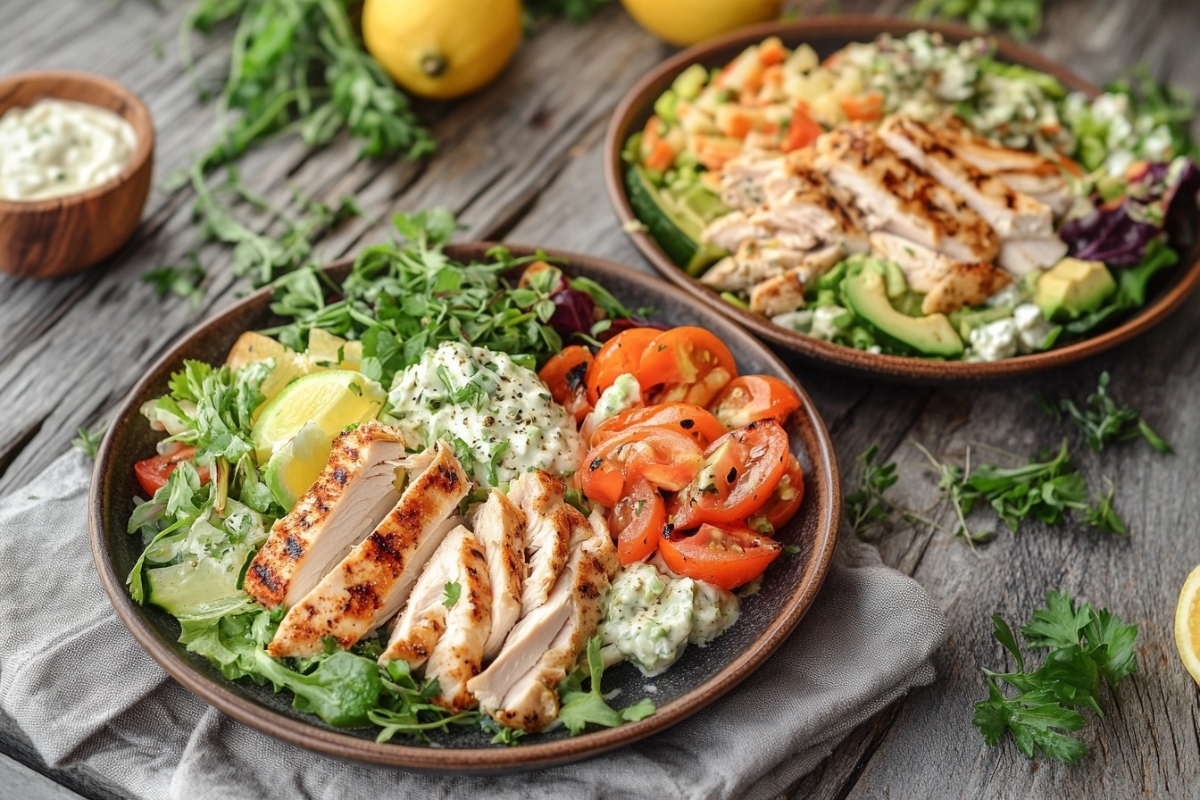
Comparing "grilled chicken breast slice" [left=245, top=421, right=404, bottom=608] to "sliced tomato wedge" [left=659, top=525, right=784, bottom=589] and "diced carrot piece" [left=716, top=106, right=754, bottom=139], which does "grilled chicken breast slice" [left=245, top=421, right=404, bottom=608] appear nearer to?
"sliced tomato wedge" [left=659, top=525, right=784, bottom=589]

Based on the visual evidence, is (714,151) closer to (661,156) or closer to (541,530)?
(661,156)

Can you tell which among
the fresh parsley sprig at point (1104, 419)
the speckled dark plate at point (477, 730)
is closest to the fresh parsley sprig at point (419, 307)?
the speckled dark plate at point (477, 730)

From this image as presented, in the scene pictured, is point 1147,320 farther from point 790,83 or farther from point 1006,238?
point 790,83

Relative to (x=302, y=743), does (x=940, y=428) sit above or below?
below

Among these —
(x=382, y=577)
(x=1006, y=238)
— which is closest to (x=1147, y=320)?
(x=1006, y=238)

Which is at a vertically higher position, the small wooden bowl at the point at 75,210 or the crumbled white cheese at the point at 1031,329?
the small wooden bowl at the point at 75,210

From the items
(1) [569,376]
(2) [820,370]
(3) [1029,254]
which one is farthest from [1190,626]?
(1) [569,376]

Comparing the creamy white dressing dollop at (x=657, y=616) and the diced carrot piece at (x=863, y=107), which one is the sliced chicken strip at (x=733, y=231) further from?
the creamy white dressing dollop at (x=657, y=616)
